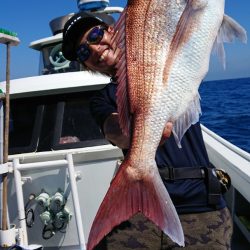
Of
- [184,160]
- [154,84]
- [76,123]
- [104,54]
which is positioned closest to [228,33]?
[154,84]

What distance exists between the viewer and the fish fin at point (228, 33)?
1.75m

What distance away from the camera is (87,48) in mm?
2230

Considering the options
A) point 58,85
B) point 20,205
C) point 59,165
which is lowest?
point 20,205

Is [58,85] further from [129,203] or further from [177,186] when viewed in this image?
[129,203]

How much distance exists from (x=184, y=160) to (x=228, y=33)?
793mm

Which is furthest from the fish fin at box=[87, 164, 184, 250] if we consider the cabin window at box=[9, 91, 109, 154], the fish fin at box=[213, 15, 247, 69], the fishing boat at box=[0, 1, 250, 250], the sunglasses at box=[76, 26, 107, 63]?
the cabin window at box=[9, 91, 109, 154]

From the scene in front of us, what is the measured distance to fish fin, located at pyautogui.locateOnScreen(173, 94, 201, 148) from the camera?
1731 mm

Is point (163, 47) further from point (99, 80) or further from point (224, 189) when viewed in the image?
point (99, 80)

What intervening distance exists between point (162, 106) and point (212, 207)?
86 cm

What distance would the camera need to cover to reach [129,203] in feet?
5.82

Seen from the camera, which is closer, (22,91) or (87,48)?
(87,48)

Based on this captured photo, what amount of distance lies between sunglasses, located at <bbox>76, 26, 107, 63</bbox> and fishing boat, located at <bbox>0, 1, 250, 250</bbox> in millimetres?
1961

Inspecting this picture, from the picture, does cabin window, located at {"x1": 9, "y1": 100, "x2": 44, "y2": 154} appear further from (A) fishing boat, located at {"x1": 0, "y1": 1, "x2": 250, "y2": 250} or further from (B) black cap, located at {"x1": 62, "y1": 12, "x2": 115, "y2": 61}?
(B) black cap, located at {"x1": 62, "y1": 12, "x2": 115, "y2": 61}

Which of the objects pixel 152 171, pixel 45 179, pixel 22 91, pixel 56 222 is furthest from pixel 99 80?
pixel 152 171
